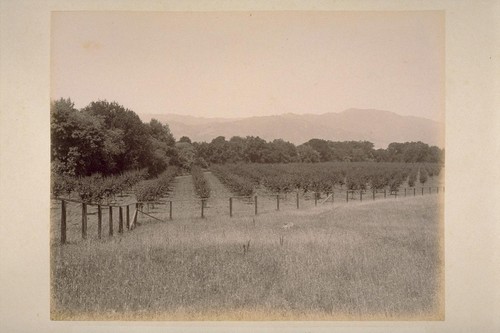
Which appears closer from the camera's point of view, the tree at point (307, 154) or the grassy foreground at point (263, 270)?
the grassy foreground at point (263, 270)

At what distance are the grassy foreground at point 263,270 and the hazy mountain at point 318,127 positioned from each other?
22.7 inches

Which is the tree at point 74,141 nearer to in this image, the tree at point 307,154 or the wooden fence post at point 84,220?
the wooden fence post at point 84,220

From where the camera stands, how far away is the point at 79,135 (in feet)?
13.5

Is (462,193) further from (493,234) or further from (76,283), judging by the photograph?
(76,283)

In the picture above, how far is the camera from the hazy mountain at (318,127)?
4.06 metres

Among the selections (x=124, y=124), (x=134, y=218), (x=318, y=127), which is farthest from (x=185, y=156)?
(x=318, y=127)

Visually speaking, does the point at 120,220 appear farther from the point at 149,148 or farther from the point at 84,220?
the point at 149,148

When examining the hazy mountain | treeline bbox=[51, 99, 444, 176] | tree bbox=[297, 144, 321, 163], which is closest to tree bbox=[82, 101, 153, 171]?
treeline bbox=[51, 99, 444, 176]

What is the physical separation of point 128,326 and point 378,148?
2.59 meters

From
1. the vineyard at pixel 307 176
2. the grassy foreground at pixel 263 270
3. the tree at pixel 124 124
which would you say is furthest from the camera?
the vineyard at pixel 307 176

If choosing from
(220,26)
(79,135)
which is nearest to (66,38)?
(79,135)

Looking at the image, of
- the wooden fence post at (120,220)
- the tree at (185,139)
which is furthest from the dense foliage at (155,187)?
the tree at (185,139)

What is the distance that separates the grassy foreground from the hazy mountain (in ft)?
1.89

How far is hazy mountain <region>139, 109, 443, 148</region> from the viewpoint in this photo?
406cm
